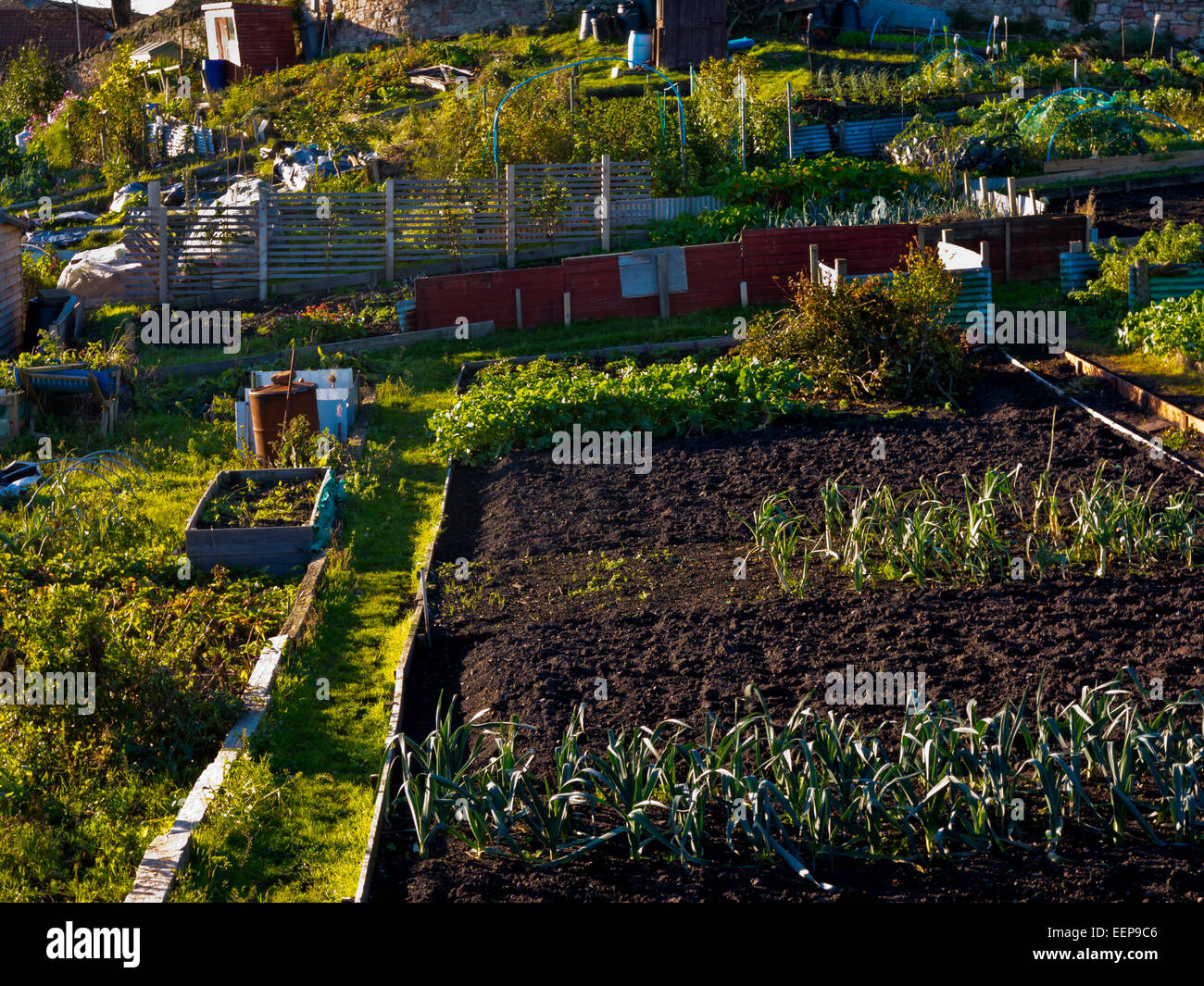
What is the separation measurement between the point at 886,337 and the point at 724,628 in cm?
573

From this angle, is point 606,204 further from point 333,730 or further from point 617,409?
point 333,730

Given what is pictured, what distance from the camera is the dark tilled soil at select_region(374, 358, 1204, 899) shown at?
4773 millimetres

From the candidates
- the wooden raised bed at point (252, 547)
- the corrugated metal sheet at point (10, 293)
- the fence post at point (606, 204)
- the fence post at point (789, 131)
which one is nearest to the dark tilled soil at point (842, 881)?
the wooden raised bed at point (252, 547)

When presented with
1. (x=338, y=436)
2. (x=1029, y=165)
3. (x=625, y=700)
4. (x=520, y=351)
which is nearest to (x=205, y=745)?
(x=625, y=700)

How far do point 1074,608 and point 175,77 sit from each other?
124ft

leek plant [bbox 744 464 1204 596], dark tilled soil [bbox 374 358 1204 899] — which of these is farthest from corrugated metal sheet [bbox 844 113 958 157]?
leek plant [bbox 744 464 1204 596]

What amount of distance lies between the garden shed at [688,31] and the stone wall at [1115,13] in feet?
27.2

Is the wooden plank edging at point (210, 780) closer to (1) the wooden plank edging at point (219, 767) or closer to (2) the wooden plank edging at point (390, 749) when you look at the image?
(1) the wooden plank edging at point (219, 767)

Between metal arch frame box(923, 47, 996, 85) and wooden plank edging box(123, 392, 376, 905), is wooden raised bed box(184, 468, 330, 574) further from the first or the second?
metal arch frame box(923, 47, 996, 85)

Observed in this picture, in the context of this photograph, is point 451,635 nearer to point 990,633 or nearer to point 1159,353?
Result: point 990,633

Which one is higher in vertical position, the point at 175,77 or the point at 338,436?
the point at 175,77

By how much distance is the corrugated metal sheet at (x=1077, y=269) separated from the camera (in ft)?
48.9

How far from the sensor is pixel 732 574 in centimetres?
795

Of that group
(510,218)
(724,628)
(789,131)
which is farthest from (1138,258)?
(789,131)
